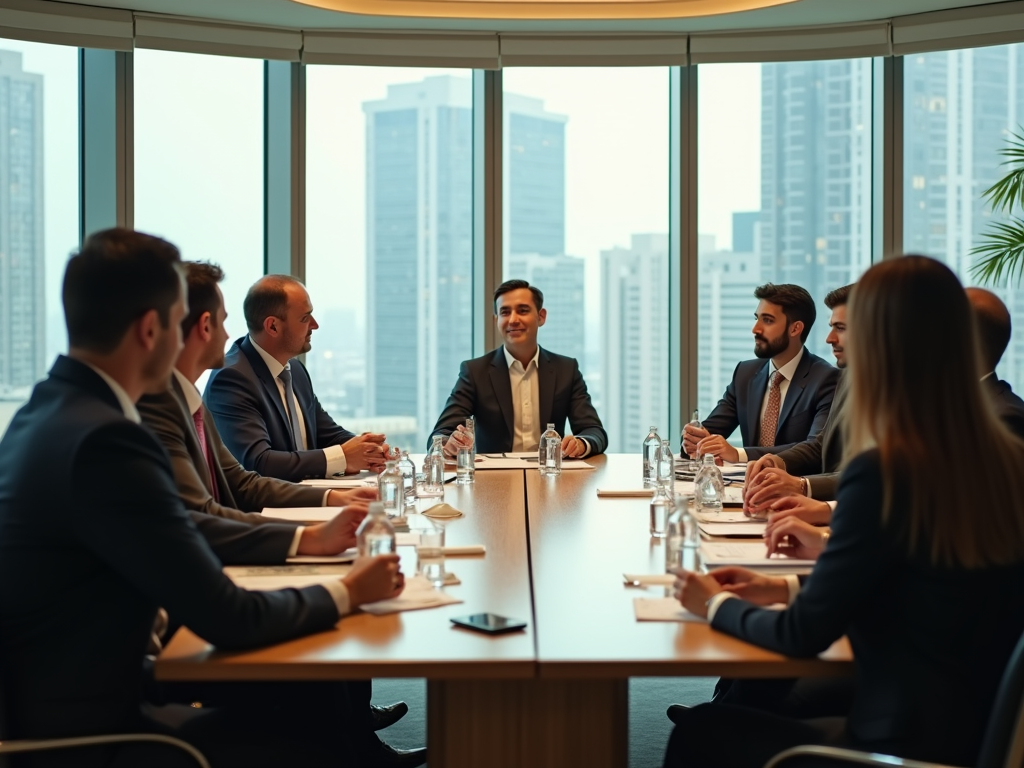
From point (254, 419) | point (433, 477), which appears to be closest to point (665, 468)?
point (433, 477)

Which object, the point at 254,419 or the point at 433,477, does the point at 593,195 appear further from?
the point at 433,477

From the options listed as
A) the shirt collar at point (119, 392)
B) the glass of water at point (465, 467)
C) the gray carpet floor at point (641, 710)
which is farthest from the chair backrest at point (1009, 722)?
the glass of water at point (465, 467)

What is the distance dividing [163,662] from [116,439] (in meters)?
0.40

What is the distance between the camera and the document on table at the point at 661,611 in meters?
2.18

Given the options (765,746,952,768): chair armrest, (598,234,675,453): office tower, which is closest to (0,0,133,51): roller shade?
(598,234,675,453): office tower

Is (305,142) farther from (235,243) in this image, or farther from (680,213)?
(680,213)

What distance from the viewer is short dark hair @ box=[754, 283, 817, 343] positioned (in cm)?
538

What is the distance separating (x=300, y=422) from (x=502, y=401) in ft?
3.95

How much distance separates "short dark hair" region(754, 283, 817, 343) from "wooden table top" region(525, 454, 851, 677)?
7.12 feet

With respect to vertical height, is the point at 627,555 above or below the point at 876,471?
below

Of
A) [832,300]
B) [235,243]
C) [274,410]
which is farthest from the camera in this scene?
[235,243]

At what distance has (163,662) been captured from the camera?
1935mm

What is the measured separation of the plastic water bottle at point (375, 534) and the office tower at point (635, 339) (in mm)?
5085

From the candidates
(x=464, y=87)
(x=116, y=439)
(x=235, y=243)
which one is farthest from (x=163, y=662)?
(x=464, y=87)
